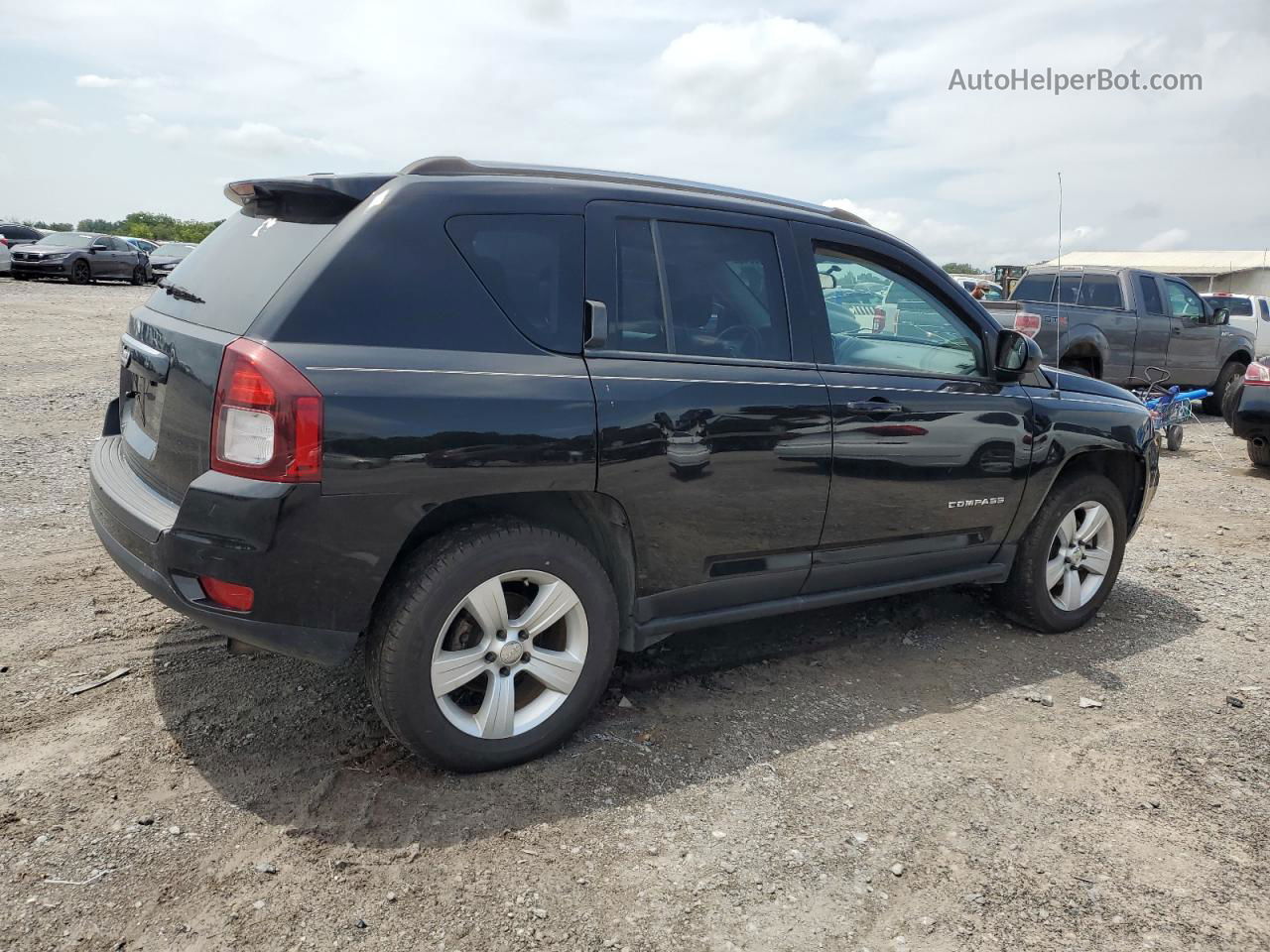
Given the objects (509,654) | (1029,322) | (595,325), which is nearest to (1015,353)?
(595,325)

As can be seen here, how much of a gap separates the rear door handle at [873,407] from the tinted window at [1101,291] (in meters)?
9.91

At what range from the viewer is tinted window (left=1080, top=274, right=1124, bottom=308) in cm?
1245

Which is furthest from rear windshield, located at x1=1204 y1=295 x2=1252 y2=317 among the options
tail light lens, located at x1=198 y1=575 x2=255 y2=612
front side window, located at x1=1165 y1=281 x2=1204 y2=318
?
tail light lens, located at x1=198 y1=575 x2=255 y2=612

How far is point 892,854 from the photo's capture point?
2887 mm

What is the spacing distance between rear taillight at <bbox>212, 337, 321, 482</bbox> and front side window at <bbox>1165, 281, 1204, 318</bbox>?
13242 millimetres

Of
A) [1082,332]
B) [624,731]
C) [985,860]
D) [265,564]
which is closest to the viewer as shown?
[265,564]

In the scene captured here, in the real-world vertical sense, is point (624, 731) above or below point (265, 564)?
below

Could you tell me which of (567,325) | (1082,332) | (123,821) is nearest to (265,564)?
(123,821)

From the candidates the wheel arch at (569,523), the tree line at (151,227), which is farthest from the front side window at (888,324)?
the tree line at (151,227)

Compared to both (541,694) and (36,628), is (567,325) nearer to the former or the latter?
(541,694)

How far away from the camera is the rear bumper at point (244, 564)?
8.80ft

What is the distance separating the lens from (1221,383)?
14.0 metres

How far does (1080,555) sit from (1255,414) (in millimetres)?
6027

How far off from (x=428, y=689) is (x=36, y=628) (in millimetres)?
2104
